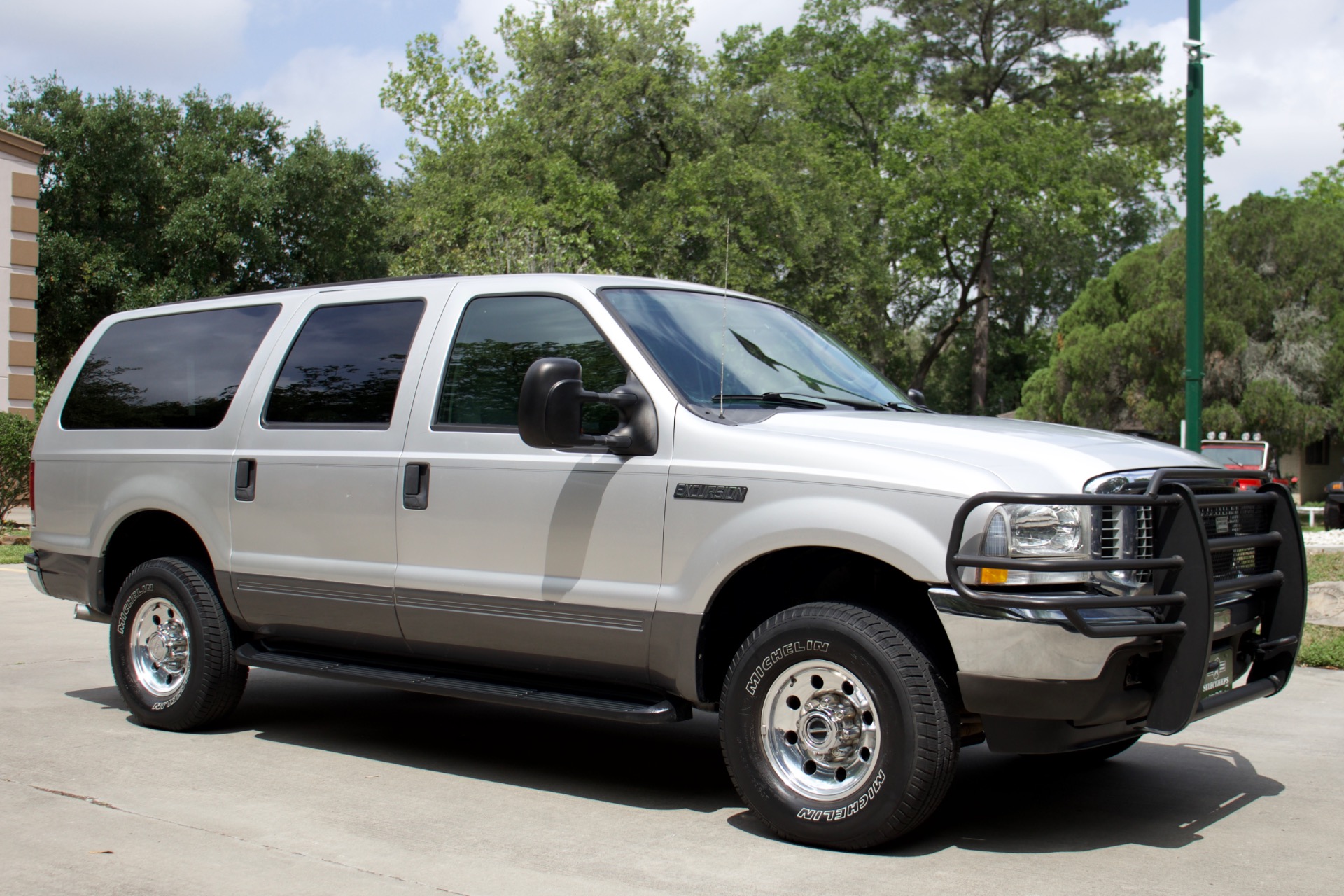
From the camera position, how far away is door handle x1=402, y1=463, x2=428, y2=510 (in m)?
5.65

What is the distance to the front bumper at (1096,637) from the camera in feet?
13.9

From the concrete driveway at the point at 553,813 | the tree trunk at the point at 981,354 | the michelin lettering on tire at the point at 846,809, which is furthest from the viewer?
the tree trunk at the point at 981,354

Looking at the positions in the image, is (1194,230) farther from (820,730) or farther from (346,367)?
(820,730)

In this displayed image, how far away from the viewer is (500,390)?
5641mm

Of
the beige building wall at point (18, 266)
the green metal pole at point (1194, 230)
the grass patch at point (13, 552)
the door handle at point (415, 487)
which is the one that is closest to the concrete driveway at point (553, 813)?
the door handle at point (415, 487)

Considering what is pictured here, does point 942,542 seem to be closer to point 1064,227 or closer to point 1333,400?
point 1333,400

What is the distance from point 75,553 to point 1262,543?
5686 millimetres

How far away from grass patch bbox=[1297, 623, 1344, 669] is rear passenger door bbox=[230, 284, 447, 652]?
6029mm

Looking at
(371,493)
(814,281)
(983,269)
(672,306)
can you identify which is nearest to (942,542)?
(672,306)

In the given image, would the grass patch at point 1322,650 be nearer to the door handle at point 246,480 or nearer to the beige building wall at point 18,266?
the door handle at point 246,480

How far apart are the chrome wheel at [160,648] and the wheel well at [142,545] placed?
30 cm

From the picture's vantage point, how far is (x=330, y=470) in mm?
5961

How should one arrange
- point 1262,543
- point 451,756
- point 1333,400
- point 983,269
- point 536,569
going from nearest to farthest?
point 1262,543 < point 536,569 < point 451,756 < point 1333,400 < point 983,269

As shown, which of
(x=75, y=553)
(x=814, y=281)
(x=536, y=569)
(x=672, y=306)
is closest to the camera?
(x=536, y=569)
